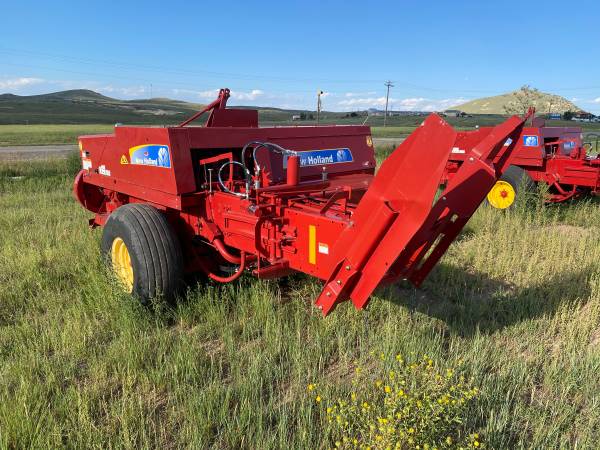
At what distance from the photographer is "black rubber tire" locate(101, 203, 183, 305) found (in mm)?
3789

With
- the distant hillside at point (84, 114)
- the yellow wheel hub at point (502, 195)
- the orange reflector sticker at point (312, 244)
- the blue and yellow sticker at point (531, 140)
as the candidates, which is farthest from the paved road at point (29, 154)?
the distant hillside at point (84, 114)

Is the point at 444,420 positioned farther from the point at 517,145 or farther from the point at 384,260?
the point at 517,145

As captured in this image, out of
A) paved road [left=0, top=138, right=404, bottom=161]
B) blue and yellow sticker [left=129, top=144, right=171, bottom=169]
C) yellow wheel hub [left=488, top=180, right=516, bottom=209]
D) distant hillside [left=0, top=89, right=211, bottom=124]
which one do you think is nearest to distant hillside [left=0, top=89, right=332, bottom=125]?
distant hillside [left=0, top=89, right=211, bottom=124]

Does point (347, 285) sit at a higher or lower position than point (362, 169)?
lower

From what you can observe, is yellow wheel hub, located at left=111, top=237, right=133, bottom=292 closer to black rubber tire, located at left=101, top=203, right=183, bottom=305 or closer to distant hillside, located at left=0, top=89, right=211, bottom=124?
black rubber tire, located at left=101, top=203, right=183, bottom=305

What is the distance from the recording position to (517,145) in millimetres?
2715

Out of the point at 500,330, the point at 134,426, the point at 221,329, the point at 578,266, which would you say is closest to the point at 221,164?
the point at 221,329

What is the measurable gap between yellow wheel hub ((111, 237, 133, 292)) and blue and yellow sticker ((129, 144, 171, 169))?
0.73 m

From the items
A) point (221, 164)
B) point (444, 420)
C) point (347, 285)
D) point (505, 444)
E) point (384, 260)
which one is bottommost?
point (505, 444)

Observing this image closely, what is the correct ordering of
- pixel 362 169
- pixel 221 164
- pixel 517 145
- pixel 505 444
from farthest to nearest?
pixel 362 169 < pixel 221 164 < pixel 517 145 < pixel 505 444

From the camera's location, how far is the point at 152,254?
3.79 metres

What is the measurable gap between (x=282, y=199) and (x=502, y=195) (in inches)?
241

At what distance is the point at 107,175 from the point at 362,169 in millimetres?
2608

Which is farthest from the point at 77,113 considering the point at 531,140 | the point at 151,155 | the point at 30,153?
the point at 151,155
